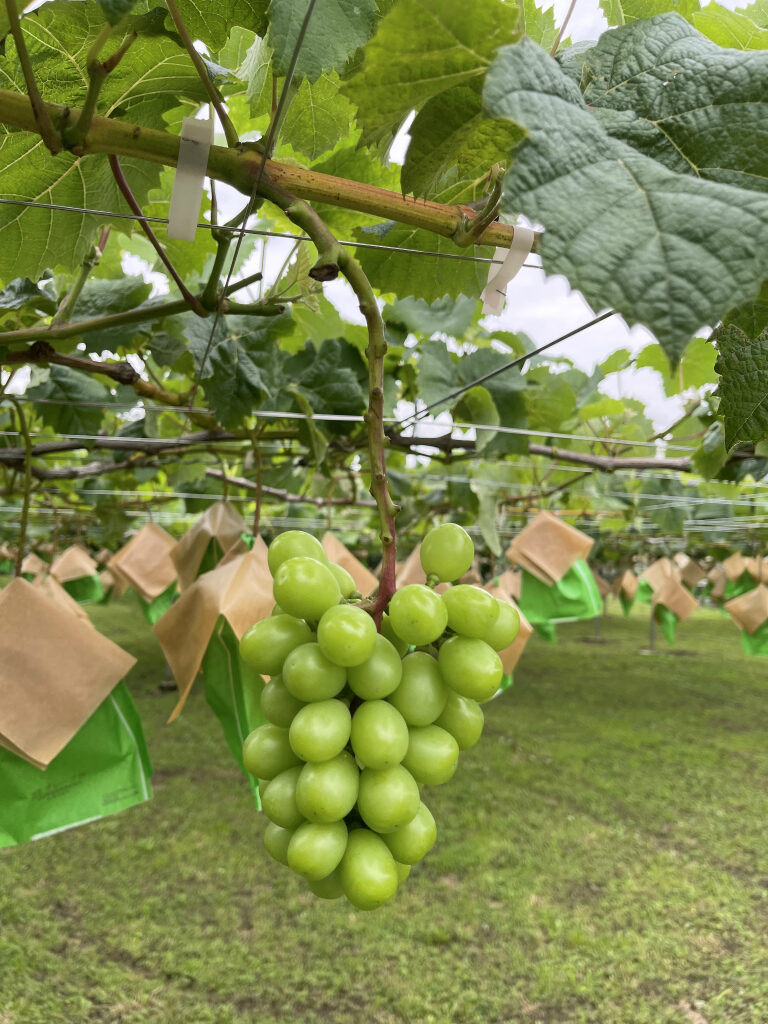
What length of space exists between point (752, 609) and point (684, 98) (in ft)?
19.1

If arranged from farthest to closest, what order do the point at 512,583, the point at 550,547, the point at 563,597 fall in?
1. the point at 512,583
2. the point at 563,597
3. the point at 550,547

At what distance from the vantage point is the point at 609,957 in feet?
9.84

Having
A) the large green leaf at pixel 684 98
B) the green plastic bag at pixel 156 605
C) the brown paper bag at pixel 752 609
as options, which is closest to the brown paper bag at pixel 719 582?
the brown paper bag at pixel 752 609

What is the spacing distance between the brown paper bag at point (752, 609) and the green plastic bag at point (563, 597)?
3042mm

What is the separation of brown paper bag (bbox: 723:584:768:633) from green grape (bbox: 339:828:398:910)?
568 centimetres

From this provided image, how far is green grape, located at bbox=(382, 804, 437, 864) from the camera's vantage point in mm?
560

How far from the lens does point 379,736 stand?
0.53m

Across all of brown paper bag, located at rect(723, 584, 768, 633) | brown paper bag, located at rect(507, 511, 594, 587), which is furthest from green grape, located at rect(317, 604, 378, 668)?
brown paper bag, located at rect(723, 584, 768, 633)

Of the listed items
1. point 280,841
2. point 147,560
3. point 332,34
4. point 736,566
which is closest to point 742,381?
point 332,34

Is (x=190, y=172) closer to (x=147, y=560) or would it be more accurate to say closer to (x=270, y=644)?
(x=270, y=644)

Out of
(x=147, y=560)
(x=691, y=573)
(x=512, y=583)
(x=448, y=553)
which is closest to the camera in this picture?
(x=448, y=553)

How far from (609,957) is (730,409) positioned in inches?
123

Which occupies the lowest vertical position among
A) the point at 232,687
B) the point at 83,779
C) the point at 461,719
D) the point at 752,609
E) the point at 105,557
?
the point at 105,557

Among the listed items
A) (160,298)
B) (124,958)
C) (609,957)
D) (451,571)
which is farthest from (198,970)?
(451,571)
